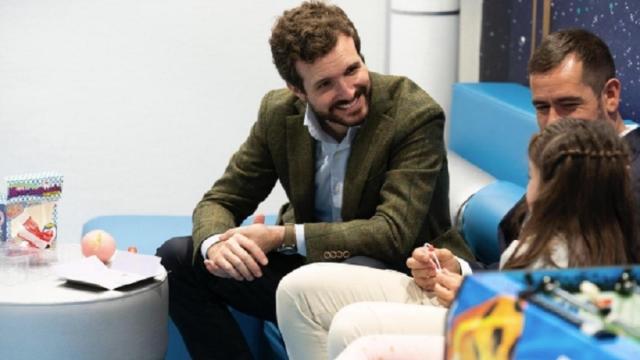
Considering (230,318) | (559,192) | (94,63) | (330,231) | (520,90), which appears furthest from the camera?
(94,63)

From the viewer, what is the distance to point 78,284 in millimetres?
3074

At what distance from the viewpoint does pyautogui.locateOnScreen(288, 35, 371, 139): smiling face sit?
309 centimetres

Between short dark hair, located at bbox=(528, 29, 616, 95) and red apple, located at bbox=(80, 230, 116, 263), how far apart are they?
3.81 feet

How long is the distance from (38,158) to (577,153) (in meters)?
3.29

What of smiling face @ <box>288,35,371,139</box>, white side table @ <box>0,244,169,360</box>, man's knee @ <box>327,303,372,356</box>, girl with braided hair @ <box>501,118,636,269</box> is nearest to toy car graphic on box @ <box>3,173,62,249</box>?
white side table @ <box>0,244,169,360</box>

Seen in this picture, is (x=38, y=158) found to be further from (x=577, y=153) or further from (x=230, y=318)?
(x=577, y=153)

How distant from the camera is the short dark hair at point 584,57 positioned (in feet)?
9.05

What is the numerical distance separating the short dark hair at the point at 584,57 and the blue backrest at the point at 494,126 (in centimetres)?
78

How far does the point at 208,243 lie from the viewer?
3143 mm

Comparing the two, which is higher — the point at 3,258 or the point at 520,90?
the point at 520,90

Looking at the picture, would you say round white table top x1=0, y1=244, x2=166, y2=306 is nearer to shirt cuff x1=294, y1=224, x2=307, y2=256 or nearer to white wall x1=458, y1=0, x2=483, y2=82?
shirt cuff x1=294, y1=224, x2=307, y2=256

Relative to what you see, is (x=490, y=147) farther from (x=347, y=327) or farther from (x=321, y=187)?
(x=347, y=327)

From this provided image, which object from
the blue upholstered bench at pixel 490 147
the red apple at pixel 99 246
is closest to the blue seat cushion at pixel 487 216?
the blue upholstered bench at pixel 490 147

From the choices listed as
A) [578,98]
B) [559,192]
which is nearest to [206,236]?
[578,98]
